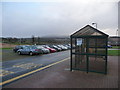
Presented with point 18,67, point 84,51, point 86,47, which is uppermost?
point 86,47

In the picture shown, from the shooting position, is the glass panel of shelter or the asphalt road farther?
the glass panel of shelter

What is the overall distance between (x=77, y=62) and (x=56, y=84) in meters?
3.02

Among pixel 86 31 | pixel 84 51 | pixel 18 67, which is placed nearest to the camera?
pixel 86 31

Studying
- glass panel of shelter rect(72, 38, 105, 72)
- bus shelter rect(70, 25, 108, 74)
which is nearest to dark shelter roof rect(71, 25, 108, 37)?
bus shelter rect(70, 25, 108, 74)

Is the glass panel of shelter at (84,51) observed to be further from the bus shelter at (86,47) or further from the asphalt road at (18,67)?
the asphalt road at (18,67)

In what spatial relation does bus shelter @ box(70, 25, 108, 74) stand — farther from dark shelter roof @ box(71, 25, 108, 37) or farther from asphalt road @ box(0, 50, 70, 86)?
asphalt road @ box(0, 50, 70, 86)

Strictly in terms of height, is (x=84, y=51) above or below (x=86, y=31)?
below

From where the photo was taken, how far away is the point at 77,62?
7344mm

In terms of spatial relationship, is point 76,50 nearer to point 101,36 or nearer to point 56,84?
point 101,36

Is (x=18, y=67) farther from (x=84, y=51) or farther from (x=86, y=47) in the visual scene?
(x=86, y=47)

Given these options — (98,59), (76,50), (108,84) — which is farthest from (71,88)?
(98,59)

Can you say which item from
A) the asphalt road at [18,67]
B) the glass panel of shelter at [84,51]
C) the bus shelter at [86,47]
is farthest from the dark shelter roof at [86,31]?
the asphalt road at [18,67]

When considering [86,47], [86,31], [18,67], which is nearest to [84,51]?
[86,47]

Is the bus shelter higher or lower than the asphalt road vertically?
higher
